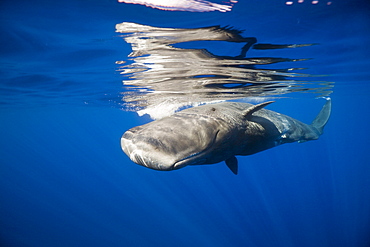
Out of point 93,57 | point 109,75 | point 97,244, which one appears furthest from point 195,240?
point 93,57

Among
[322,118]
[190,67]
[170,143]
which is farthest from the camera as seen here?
[190,67]

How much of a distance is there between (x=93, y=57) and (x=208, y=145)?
749 cm

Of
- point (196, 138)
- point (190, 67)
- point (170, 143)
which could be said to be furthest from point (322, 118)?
point (170, 143)

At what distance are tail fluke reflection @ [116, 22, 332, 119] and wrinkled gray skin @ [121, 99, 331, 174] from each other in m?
3.23

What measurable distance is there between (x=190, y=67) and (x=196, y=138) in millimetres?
7124

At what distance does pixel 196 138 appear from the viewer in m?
2.56

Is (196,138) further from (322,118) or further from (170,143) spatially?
(322,118)

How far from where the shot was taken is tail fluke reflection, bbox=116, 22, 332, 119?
6098mm

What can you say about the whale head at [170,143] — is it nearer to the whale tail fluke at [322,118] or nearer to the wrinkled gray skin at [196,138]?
the wrinkled gray skin at [196,138]

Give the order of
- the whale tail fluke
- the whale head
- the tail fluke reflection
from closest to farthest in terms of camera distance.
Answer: the whale head
the tail fluke reflection
the whale tail fluke

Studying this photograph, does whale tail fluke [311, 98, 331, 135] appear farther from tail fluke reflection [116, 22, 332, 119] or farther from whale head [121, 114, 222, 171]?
whale head [121, 114, 222, 171]

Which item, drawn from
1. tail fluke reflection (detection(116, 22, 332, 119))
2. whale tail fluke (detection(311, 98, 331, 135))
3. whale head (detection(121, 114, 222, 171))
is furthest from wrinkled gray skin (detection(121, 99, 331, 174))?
whale tail fluke (detection(311, 98, 331, 135))

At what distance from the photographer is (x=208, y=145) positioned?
265 cm

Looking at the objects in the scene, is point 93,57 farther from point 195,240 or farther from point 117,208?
point 117,208
